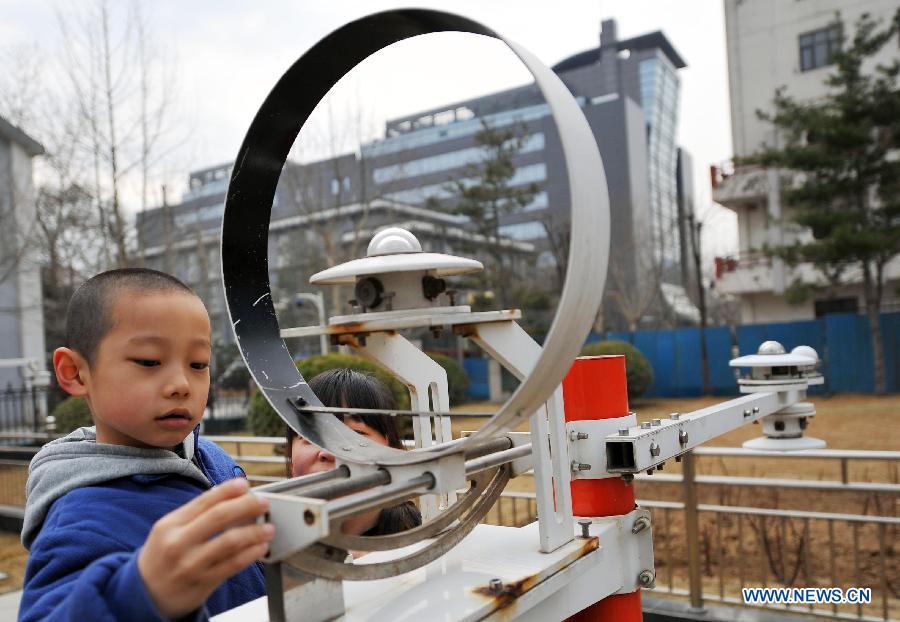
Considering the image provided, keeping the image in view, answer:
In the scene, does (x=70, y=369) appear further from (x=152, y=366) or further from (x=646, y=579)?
(x=646, y=579)

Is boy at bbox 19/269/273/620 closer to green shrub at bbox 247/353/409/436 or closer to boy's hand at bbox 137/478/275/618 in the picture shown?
boy's hand at bbox 137/478/275/618

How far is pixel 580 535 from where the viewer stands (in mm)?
1339

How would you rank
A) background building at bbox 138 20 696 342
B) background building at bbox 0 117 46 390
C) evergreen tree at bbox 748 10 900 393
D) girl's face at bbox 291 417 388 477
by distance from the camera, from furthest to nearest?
background building at bbox 138 20 696 342, evergreen tree at bbox 748 10 900 393, background building at bbox 0 117 46 390, girl's face at bbox 291 417 388 477

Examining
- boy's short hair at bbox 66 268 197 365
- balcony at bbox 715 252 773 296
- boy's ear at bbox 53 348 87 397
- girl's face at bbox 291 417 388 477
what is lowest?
girl's face at bbox 291 417 388 477

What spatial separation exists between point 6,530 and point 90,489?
852 centimetres

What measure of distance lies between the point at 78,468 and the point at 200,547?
1.68ft

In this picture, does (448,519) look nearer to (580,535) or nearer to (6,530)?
(580,535)

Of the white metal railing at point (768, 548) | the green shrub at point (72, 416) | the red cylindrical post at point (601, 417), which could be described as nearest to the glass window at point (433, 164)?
the green shrub at point (72, 416)

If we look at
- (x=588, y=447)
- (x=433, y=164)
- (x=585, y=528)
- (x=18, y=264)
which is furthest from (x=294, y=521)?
(x=433, y=164)

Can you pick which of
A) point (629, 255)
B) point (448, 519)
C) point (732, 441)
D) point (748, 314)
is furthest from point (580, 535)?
point (629, 255)

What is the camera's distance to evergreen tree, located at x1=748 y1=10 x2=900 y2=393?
16297mm

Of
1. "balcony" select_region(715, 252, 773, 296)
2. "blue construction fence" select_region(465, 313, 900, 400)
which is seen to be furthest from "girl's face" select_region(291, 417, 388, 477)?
"balcony" select_region(715, 252, 773, 296)

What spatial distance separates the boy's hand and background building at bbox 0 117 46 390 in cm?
1268

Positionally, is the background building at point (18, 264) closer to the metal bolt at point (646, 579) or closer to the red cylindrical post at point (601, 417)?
the red cylindrical post at point (601, 417)
